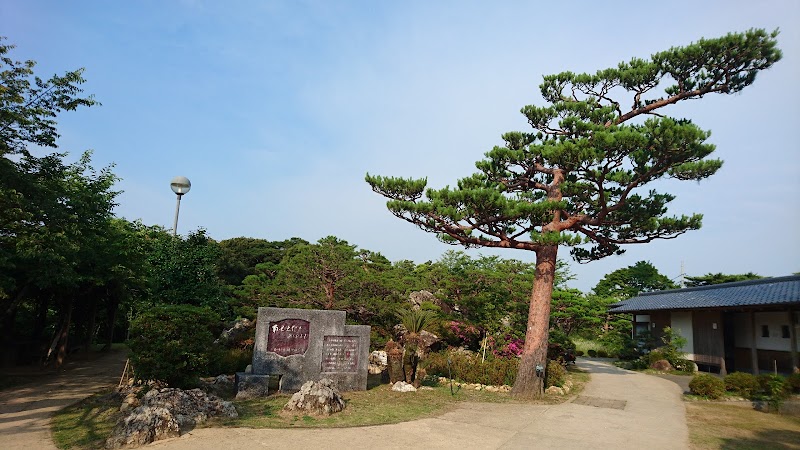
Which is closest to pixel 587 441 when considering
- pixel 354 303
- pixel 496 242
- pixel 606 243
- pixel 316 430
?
pixel 316 430

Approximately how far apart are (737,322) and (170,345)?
65.8ft

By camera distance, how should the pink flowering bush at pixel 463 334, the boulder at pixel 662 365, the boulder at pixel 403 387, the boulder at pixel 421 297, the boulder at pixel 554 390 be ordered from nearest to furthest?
the boulder at pixel 403 387
the boulder at pixel 554 390
the pink flowering bush at pixel 463 334
the boulder at pixel 662 365
the boulder at pixel 421 297

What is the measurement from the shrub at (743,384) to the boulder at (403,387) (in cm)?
838

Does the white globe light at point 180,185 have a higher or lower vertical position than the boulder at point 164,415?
higher

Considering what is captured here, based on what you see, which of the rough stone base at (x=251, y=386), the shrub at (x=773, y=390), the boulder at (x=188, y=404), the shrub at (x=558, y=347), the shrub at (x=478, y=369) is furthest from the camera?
the shrub at (x=558, y=347)

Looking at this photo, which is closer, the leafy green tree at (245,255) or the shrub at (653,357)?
the shrub at (653,357)

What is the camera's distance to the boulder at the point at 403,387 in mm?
10907

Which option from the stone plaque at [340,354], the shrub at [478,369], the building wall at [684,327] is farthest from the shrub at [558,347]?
the stone plaque at [340,354]

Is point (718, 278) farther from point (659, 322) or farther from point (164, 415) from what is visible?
point (164, 415)

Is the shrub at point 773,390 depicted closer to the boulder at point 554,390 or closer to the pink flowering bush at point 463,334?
the boulder at point 554,390

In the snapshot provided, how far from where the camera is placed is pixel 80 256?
1168 centimetres

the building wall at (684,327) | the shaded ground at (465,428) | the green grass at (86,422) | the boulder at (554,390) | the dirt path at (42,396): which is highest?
the building wall at (684,327)

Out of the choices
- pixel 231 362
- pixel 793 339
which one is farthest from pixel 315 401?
pixel 793 339

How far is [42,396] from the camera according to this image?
30.0ft
